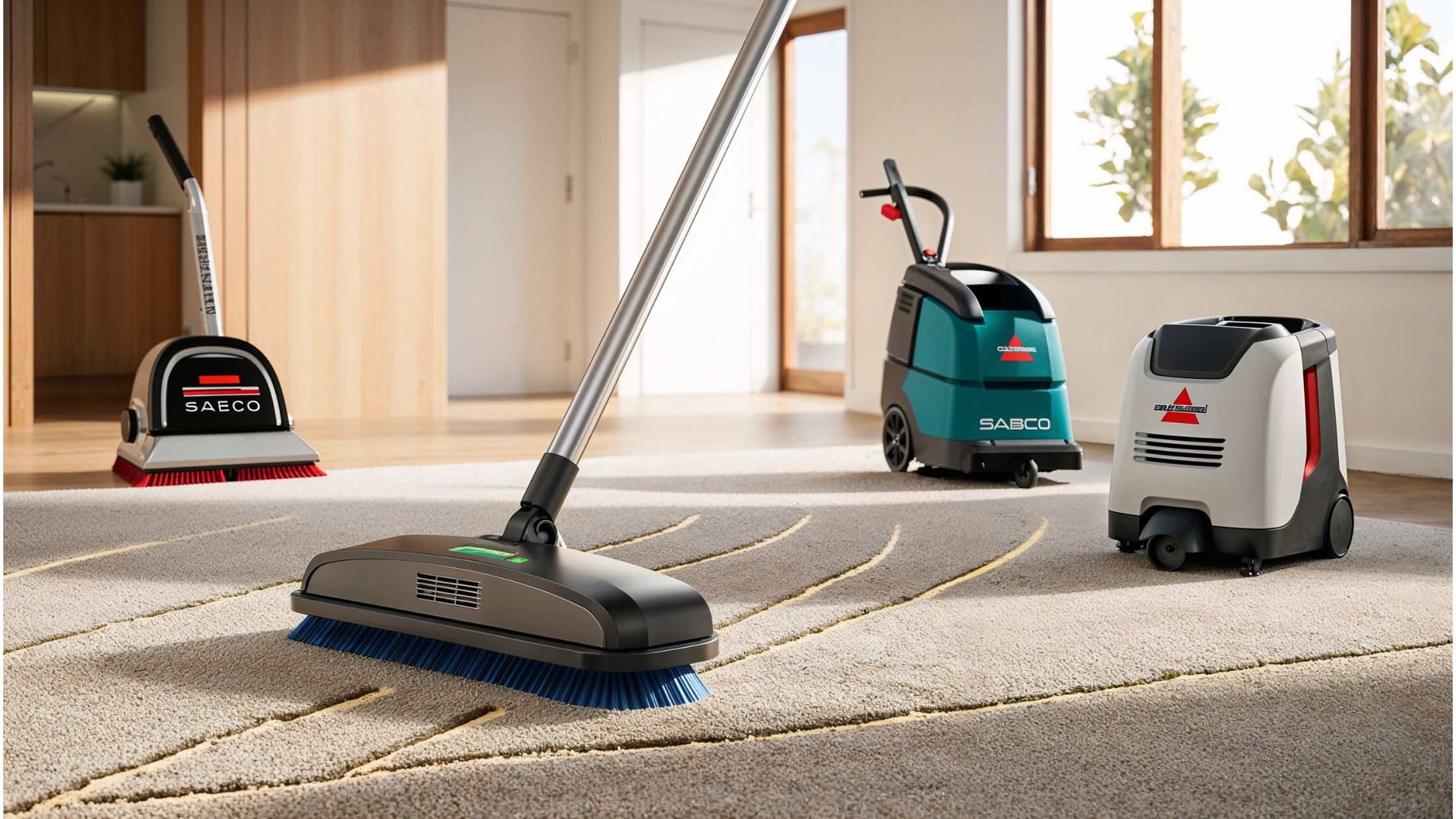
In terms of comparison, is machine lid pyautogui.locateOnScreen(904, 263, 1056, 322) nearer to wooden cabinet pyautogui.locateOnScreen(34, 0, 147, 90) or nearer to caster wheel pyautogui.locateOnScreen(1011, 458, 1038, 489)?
caster wheel pyautogui.locateOnScreen(1011, 458, 1038, 489)

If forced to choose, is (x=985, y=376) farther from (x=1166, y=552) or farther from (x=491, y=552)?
(x=491, y=552)

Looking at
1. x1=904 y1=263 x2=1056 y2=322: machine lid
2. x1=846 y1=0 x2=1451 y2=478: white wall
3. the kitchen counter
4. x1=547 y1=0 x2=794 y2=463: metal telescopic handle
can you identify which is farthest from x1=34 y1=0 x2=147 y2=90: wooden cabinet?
x1=547 y1=0 x2=794 y2=463: metal telescopic handle

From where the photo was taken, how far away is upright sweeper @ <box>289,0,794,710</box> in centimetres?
141

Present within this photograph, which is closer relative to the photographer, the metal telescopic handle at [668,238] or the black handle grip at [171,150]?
the metal telescopic handle at [668,238]

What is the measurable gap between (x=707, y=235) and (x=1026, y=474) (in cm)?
371

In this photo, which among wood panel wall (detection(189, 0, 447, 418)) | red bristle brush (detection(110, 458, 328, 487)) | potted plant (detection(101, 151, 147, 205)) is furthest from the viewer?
potted plant (detection(101, 151, 147, 205))

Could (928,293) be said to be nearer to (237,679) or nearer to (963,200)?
(963,200)

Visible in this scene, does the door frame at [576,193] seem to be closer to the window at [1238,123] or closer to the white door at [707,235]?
the white door at [707,235]

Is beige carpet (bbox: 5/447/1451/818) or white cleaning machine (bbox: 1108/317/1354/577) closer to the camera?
beige carpet (bbox: 5/447/1451/818)

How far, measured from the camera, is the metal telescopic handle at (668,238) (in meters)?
1.55

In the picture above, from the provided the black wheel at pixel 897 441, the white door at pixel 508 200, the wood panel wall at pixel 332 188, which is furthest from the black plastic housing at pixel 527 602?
the white door at pixel 508 200

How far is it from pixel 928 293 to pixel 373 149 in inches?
112

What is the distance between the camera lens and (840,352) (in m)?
6.93

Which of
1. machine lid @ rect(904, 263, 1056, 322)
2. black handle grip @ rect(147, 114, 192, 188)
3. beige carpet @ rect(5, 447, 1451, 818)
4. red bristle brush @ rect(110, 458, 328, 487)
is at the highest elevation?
black handle grip @ rect(147, 114, 192, 188)
